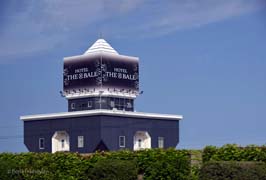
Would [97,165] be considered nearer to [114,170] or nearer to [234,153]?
[114,170]

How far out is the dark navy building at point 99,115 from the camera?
86188 mm

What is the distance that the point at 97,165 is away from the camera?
26.3 metres

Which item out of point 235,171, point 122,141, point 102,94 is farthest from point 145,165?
point 102,94

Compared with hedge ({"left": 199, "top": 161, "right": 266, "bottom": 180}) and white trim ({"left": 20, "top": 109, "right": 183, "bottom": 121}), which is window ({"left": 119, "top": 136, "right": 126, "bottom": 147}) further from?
hedge ({"left": 199, "top": 161, "right": 266, "bottom": 180})

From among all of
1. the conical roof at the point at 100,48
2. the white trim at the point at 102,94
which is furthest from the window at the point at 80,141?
the conical roof at the point at 100,48

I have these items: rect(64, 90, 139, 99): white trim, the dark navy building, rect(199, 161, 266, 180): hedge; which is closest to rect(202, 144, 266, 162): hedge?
rect(199, 161, 266, 180): hedge

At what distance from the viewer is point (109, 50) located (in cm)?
9119

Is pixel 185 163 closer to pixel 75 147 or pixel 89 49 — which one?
pixel 75 147

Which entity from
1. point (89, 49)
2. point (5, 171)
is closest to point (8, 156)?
point (5, 171)

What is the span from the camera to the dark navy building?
8619cm

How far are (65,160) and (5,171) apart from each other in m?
2.49

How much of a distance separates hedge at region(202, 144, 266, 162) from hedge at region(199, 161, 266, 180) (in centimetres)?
89

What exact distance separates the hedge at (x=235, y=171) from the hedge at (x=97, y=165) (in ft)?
8.40

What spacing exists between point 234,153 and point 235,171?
6.59 ft
